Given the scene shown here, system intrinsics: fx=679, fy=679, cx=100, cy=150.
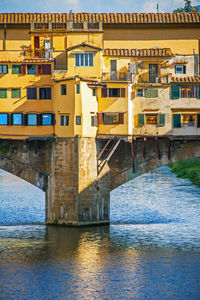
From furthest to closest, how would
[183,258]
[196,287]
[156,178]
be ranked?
1. [156,178]
2. [183,258]
3. [196,287]

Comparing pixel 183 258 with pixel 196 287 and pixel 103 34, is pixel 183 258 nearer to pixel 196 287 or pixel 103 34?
pixel 196 287

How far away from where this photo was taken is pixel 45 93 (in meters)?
64.9

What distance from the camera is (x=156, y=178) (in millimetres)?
101438

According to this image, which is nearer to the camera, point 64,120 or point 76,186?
point 76,186

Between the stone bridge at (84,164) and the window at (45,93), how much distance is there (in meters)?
4.10

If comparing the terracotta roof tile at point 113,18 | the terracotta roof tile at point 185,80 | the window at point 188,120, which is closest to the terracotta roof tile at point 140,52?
the terracotta roof tile at point 185,80

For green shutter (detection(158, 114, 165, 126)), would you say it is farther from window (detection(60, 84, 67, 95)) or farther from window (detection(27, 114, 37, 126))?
window (detection(27, 114, 37, 126))

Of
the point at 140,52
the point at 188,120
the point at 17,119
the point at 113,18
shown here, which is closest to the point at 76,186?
the point at 17,119

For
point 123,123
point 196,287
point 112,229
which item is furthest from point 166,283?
point 123,123

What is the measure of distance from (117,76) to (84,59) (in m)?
3.61

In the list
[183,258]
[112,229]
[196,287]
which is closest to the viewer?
[196,287]

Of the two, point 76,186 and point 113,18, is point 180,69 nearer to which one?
point 113,18

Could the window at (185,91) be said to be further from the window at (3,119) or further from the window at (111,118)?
the window at (3,119)

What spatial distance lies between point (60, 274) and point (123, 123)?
1916cm
